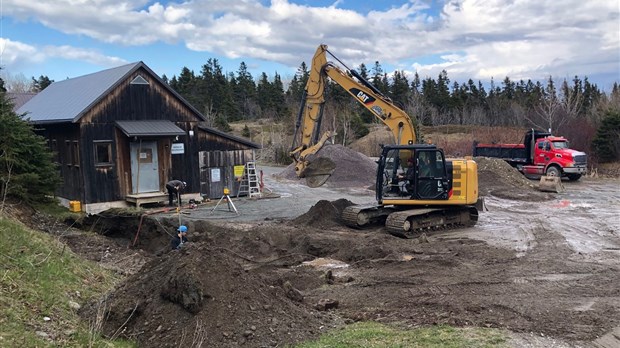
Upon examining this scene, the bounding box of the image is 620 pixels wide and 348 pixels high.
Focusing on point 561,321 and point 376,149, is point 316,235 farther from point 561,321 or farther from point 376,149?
point 376,149

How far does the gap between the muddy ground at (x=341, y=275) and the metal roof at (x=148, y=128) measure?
10.0 feet

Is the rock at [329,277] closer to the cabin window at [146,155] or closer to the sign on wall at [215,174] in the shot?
the cabin window at [146,155]

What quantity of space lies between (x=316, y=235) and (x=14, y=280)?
8.71 metres

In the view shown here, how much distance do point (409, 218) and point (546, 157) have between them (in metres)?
17.8

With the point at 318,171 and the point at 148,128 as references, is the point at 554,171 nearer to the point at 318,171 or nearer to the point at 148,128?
the point at 318,171

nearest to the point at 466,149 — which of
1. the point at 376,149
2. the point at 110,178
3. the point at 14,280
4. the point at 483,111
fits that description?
the point at 376,149

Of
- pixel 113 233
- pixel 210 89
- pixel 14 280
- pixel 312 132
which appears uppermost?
pixel 210 89

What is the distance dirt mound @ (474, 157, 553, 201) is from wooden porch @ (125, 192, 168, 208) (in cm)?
1416

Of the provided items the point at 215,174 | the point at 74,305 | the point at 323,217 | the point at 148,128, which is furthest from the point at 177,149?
the point at 74,305

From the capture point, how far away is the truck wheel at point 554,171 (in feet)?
95.8

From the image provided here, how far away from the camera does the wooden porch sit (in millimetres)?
19750

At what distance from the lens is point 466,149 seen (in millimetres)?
42688

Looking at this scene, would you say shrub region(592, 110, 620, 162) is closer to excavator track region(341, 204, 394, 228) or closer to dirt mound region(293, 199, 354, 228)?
excavator track region(341, 204, 394, 228)

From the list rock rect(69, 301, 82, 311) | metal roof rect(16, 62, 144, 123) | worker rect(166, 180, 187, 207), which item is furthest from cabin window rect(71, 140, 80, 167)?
rock rect(69, 301, 82, 311)
